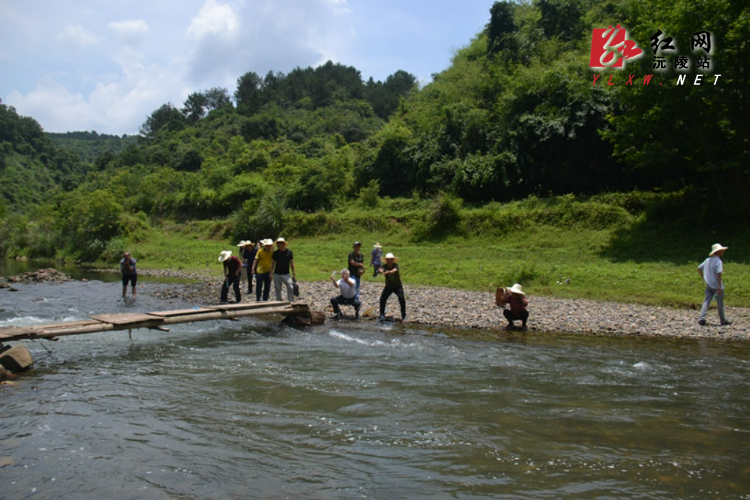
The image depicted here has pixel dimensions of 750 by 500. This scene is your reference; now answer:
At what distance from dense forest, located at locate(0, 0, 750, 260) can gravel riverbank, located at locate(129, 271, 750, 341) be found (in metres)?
11.0

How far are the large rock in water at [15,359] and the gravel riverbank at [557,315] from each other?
7.97 meters

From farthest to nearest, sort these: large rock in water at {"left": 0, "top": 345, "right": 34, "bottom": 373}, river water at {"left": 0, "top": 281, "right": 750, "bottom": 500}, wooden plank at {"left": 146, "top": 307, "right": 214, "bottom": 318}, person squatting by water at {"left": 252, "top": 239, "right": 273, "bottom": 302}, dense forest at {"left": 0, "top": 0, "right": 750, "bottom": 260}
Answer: dense forest at {"left": 0, "top": 0, "right": 750, "bottom": 260} → person squatting by water at {"left": 252, "top": 239, "right": 273, "bottom": 302} → wooden plank at {"left": 146, "top": 307, "right": 214, "bottom": 318} → large rock in water at {"left": 0, "top": 345, "right": 34, "bottom": 373} → river water at {"left": 0, "top": 281, "right": 750, "bottom": 500}

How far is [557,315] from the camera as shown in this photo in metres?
15.2

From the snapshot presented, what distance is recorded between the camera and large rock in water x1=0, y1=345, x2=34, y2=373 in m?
9.88

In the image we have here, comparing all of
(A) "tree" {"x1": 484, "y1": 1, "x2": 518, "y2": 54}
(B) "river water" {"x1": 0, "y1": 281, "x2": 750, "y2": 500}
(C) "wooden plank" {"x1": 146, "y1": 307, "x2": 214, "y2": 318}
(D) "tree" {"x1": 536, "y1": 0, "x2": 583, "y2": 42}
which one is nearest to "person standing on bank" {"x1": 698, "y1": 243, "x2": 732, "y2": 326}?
(B) "river water" {"x1": 0, "y1": 281, "x2": 750, "y2": 500}

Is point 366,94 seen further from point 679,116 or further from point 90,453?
point 90,453

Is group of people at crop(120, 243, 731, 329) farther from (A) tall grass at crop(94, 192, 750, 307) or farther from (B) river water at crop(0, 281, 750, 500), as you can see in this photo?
(A) tall grass at crop(94, 192, 750, 307)

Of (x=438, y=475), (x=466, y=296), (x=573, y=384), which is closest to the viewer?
(x=438, y=475)

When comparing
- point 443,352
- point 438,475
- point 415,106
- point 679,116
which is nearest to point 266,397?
point 438,475

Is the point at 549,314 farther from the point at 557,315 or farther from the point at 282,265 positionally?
the point at 282,265

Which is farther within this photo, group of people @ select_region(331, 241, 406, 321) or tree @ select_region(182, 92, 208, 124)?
tree @ select_region(182, 92, 208, 124)

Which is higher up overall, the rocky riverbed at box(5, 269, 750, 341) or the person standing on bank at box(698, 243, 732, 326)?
the person standing on bank at box(698, 243, 732, 326)

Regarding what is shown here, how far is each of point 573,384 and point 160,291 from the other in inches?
713

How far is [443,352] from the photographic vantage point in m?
11.7
